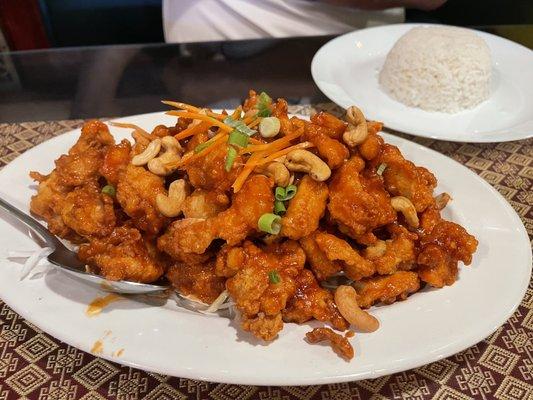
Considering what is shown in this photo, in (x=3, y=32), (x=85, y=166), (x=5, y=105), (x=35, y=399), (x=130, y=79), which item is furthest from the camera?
(x=3, y=32)

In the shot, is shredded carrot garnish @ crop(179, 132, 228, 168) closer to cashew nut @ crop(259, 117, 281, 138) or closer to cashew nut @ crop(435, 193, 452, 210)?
cashew nut @ crop(259, 117, 281, 138)

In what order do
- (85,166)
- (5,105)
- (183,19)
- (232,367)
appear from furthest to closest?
(183,19)
(5,105)
(85,166)
(232,367)

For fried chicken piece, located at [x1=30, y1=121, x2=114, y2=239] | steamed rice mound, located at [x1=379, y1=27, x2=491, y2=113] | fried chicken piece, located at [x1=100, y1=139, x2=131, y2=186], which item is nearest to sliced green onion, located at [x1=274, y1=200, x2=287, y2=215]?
fried chicken piece, located at [x1=100, y1=139, x2=131, y2=186]

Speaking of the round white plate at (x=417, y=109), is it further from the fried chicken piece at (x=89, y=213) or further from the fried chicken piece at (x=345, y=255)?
the fried chicken piece at (x=89, y=213)

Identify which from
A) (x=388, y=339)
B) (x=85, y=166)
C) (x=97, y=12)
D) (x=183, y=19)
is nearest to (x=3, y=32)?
(x=97, y=12)

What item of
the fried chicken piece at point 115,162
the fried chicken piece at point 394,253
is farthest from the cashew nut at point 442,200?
the fried chicken piece at point 115,162

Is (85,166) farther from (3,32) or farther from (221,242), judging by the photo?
(3,32)

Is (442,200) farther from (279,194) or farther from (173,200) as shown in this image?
(173,200)
